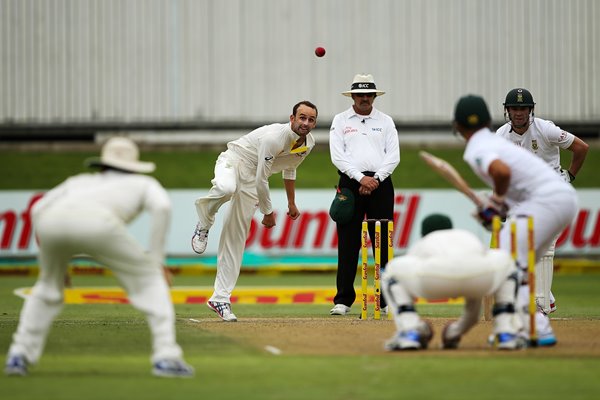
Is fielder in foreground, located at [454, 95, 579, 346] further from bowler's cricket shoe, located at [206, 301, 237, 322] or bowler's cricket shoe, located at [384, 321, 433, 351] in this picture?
bowler's cricket shoe, located at [206, 301, 237, 322]

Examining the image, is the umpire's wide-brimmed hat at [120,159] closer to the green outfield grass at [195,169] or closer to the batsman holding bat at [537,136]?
the batsman holding bat at [537,136]

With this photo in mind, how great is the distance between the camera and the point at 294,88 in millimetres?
25078

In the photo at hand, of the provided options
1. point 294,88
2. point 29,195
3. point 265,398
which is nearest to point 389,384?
point 265,398

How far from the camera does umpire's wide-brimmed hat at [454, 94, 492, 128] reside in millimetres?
7660

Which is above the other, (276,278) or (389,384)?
(389,384)

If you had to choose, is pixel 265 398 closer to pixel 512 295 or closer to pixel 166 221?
pixel 166 221

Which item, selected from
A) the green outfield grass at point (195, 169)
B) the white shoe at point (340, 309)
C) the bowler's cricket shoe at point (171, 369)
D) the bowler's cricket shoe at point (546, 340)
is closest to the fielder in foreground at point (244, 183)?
the white shoe at point (340, 309)

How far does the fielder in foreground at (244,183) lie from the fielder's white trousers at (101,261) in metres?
3.57

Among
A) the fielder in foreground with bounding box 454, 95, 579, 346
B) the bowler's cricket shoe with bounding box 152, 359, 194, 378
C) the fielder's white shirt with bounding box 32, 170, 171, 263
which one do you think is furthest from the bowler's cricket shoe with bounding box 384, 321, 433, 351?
the fielder's white shirt with bounding box 32, 170, 171, 263

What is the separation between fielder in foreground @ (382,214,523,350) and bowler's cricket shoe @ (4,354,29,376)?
2226mm

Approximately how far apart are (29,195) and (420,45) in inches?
363

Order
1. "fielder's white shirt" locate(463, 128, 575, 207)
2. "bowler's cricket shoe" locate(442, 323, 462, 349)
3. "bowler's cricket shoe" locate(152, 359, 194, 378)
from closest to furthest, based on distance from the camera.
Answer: "bowler's cricket shoe" locate(152, 359, 194, 378) → "fielder's white shirt" locate(463, 128, 575, 207) → "bowler's cricket shoe" locate(442, 323, 462, 349)

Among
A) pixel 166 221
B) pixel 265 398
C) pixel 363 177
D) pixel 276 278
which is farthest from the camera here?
pixel 276 278

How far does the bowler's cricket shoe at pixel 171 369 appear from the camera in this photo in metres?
6.61
